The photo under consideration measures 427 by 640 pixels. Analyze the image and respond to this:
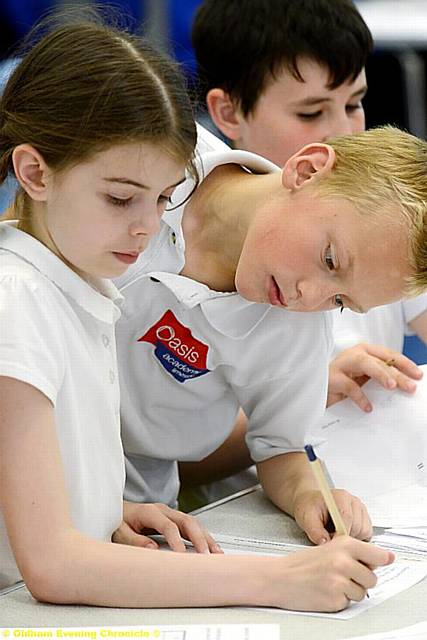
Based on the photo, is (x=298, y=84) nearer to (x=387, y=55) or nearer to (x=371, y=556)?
(x=371, y=556)

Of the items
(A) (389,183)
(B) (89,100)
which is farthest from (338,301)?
(B) (89,100)

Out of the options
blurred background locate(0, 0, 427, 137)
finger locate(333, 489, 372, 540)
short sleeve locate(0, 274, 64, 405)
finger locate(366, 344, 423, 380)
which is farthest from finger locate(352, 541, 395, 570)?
blurred background locate(0, 0, 427, 137)

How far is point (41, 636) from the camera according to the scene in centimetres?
97

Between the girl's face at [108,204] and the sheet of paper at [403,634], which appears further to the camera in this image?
the girl's face at [108,204]

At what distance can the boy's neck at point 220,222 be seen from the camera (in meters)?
1.37

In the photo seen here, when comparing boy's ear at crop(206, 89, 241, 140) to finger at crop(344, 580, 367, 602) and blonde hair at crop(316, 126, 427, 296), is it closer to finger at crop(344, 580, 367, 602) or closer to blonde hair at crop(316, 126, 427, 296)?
blonde hair at crop(316, 126, 427, 296)

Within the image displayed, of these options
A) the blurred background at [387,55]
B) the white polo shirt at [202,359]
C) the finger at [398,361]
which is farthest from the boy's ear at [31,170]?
the blurred background at [387,55]

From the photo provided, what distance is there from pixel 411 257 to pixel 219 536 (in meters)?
0.36

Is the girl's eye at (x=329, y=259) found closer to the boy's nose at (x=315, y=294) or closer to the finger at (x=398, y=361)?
the boy's nose at (x=315, y=294)

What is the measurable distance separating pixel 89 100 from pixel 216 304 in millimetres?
366

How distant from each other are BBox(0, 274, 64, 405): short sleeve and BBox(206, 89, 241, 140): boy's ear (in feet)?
2.76

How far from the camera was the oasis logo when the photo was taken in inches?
54.2

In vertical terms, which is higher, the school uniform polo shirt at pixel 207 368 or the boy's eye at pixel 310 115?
the boy's eye at pixel 310 115

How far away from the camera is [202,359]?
1392 mm
